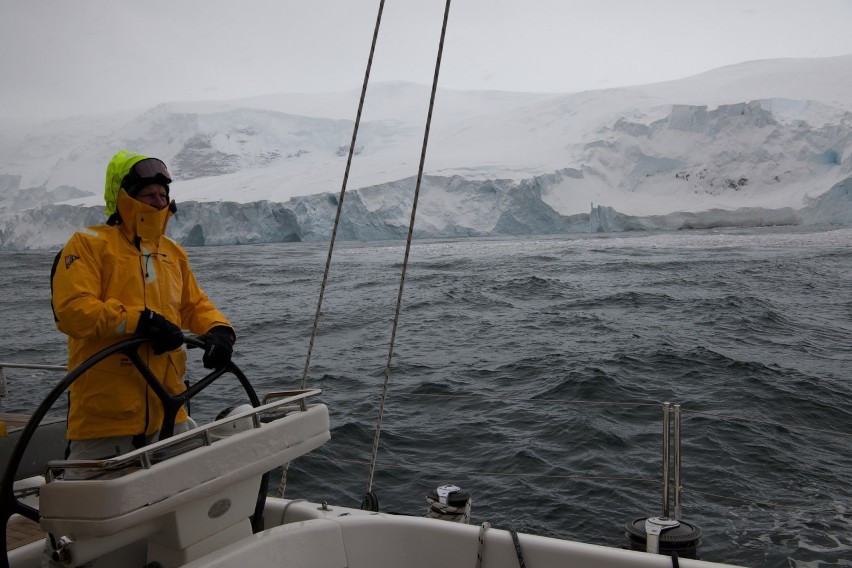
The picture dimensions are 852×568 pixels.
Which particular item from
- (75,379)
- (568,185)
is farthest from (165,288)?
(568,185)

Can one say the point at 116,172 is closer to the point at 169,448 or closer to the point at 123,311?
the point at 123,311

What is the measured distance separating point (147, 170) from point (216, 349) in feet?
1.48

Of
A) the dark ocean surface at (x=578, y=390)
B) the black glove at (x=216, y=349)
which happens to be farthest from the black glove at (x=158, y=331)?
the dark ocean surface at (x=578, y=390)

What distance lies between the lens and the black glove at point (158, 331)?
1.64m

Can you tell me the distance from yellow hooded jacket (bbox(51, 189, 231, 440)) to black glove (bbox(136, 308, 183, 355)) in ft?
0.06

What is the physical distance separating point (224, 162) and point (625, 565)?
75.7 m

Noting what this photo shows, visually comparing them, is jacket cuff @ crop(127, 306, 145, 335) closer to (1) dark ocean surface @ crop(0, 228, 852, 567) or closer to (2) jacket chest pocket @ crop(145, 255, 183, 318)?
(2) jacket chest pocket @ crop(145, 255, 183, 318)

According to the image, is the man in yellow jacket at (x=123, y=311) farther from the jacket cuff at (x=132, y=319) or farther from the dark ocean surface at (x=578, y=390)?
the dark ocean surface at (x=578, y=390)

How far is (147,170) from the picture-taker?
178 cm

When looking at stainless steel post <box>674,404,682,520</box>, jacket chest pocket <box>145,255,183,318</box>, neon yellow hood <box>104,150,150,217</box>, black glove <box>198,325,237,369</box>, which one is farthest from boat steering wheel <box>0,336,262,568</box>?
stainless steel post <box>674,404,682,520</box>

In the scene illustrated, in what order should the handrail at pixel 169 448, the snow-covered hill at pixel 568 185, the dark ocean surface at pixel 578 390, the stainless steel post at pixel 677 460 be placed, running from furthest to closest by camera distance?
1. the snow-covered hill at pixel 568 185
2. the dark ocean surface at pixel 578 390
3. the stainless steel post at pixel 677 460
4. the handrail at pixel 169 448

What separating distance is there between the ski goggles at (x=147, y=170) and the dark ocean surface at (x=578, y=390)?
1.75 meters

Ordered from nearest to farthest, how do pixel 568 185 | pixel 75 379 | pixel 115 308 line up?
pixel 75 379, pixel 115 308, pixel 568 185

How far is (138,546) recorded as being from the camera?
175cm
